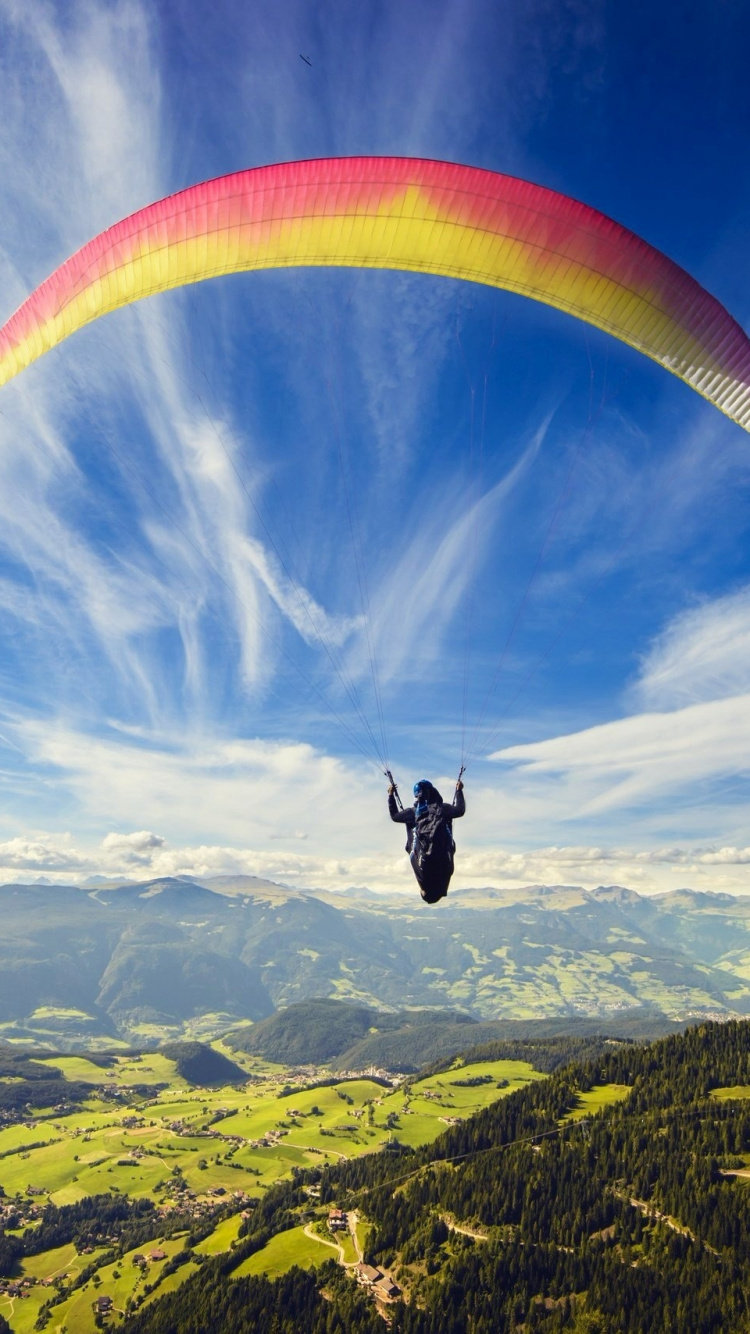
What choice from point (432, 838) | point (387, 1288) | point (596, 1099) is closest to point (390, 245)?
point (432, 838)

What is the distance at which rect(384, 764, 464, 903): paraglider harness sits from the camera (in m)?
15.6

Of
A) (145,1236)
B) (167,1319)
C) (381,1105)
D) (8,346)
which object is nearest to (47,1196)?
(145,1236)

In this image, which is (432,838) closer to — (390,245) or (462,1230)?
(390,245)

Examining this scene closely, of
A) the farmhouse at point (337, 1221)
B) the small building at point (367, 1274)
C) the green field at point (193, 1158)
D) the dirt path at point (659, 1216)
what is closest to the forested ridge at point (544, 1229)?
the dirt path at point (659, 1216)

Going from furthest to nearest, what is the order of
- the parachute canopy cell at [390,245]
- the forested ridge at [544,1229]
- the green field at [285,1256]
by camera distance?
the green field at [285,1256]
the forested ridge at [544,1229]
the parachute canopy cell at [390,245]

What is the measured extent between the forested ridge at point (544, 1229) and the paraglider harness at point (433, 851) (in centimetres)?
8463

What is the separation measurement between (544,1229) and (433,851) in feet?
334

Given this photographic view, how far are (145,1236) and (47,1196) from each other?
3897 cm

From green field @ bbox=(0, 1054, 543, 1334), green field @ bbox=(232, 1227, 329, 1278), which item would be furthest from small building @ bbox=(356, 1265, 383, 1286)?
green field @ bbox=(232, 1227, 329, 1278)

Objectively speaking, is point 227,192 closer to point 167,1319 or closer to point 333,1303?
point 333,1303

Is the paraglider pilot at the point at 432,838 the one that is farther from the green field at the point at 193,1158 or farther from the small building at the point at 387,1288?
the green field at the point at 193,1158

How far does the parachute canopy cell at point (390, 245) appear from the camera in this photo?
46.2ft

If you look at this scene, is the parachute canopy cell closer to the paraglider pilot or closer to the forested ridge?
the paraglider pilot

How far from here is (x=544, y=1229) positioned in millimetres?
88188
